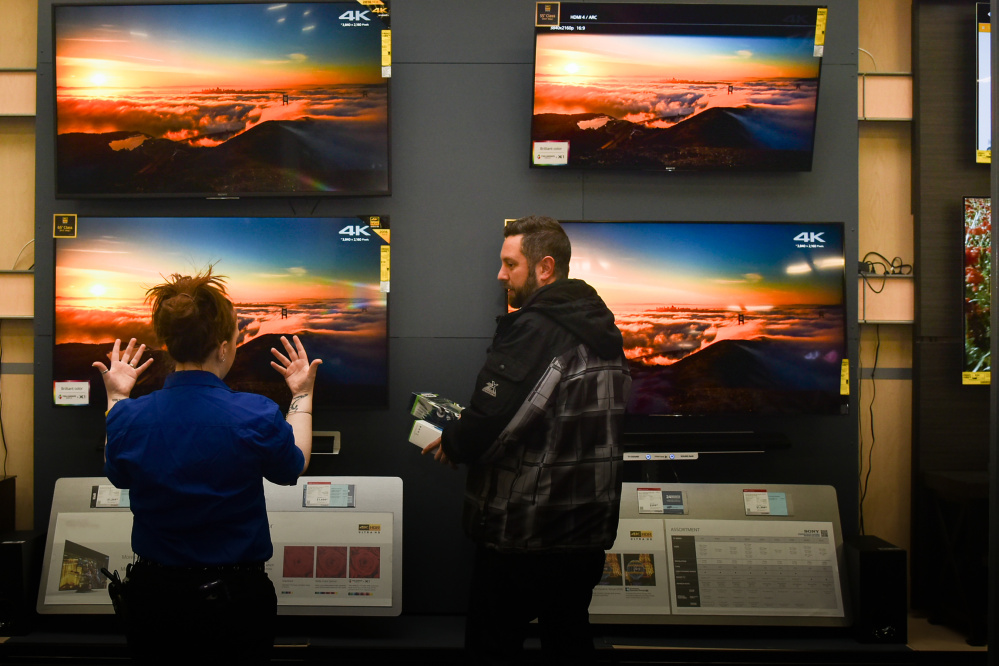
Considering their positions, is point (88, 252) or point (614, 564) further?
point (88, 252)

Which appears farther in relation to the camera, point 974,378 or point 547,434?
point 974,378

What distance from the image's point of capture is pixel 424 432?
2141mm

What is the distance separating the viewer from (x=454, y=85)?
9.96 feet

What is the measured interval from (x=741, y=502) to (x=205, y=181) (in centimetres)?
258

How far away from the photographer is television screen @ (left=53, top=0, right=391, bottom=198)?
2.85m

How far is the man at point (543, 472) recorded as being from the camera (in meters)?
1.77

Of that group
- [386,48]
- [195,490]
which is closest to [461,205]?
[386,48]

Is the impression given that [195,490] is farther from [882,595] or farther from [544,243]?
[882,595]

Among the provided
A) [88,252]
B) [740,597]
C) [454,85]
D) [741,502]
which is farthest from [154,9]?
[740,597]

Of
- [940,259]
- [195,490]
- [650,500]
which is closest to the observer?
[195,490]

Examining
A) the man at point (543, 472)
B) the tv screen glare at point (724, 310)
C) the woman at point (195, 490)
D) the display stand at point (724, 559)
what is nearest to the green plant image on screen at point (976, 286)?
the tv screen glare at point (724, 310)

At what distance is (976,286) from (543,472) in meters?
2.46

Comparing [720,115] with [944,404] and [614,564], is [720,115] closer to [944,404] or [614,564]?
[944,404]

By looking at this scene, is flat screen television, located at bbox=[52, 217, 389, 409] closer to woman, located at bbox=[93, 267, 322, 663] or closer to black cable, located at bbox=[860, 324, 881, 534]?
woman, located at bbox=[93, 267, 322, 663]
